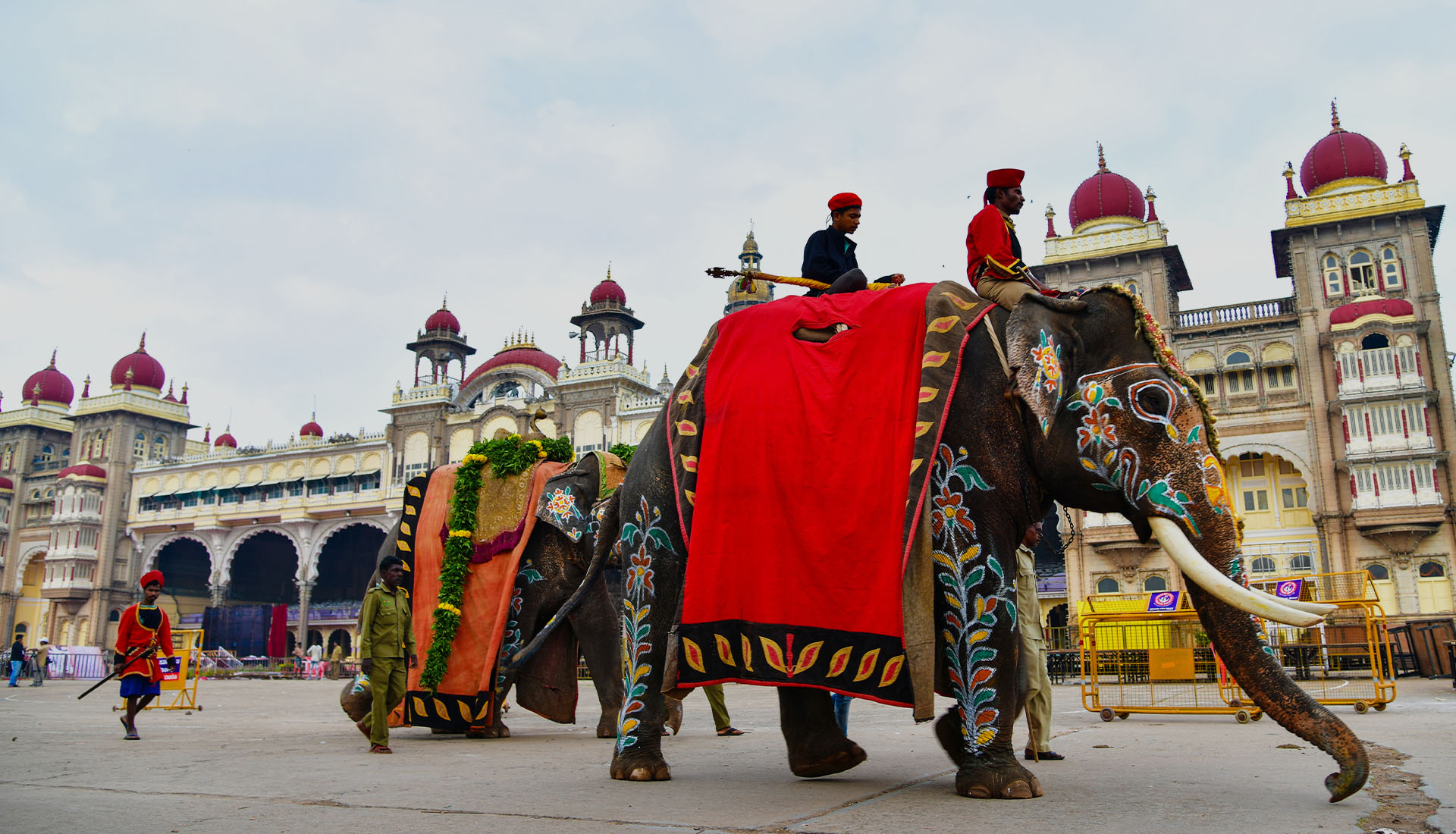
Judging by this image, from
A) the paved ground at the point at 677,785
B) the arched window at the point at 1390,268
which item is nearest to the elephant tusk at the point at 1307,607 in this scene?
the paved ground at the point at 677,785

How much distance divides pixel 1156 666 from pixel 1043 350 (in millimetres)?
9334

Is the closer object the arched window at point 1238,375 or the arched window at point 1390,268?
the arched window at point 1390,268

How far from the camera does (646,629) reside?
4605 mm

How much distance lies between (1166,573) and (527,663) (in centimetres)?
2699

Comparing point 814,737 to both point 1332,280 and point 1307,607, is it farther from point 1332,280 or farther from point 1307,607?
point 1332,280

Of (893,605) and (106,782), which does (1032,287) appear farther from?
(106,782)

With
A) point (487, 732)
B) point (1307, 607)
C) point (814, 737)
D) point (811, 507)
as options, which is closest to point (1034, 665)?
point (814, 737)

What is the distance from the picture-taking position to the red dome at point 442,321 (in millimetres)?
44469

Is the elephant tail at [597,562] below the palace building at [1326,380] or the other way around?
below

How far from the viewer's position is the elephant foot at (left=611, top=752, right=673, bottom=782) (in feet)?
14.3

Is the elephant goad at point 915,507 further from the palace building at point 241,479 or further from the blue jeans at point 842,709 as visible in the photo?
the palace building at point 241,479

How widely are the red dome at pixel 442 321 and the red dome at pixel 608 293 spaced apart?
288 inches

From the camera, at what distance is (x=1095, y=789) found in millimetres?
3916

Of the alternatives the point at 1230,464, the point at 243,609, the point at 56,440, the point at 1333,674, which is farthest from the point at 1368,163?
the point at 56,440
